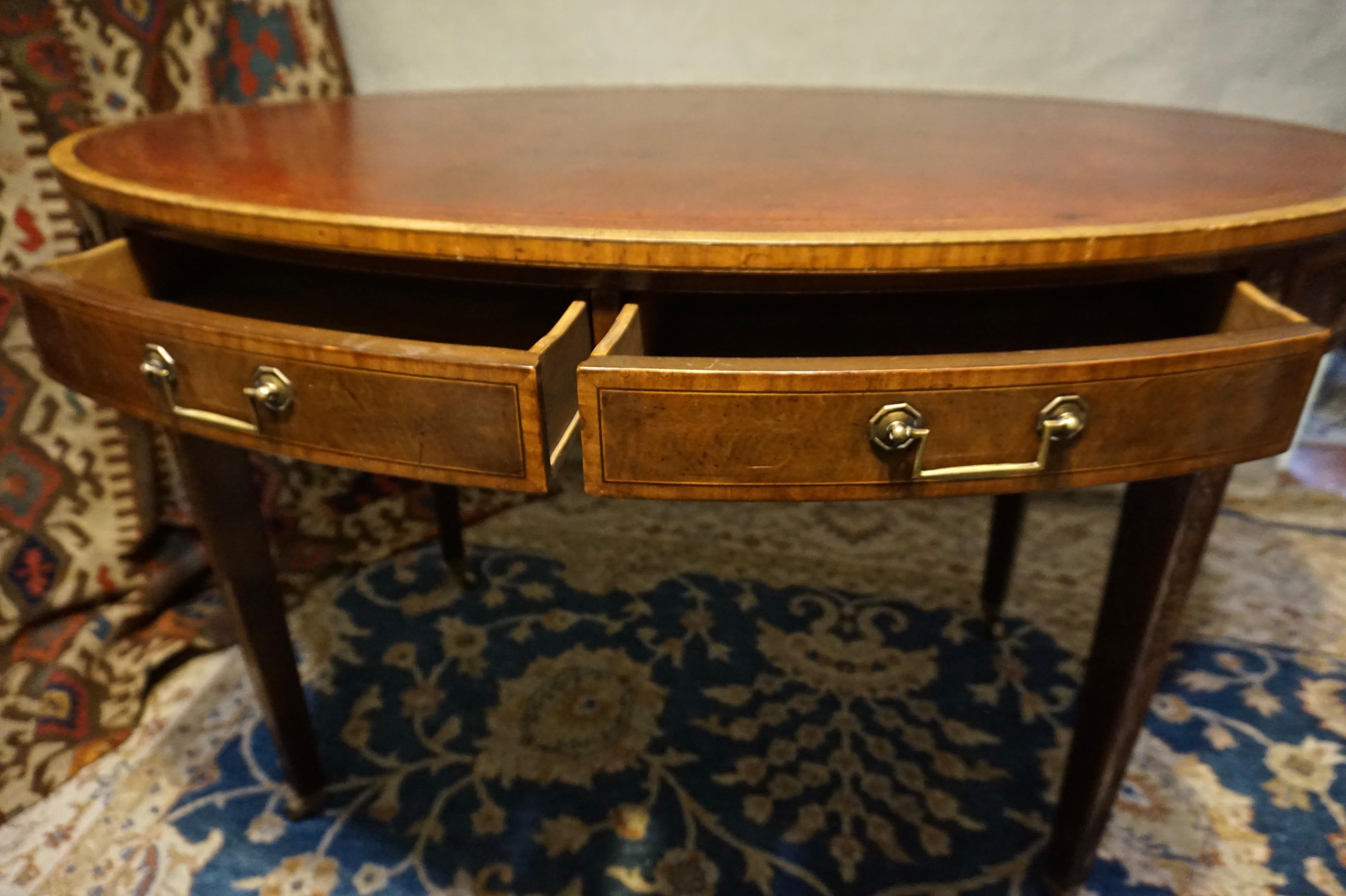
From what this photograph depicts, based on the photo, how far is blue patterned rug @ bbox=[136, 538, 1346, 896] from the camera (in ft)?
2.60

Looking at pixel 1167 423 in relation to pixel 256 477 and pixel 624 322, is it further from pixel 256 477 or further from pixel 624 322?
pixel 256 477

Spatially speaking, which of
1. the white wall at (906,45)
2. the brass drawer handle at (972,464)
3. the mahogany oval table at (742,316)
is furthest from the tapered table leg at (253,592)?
the white wall at (906,45)

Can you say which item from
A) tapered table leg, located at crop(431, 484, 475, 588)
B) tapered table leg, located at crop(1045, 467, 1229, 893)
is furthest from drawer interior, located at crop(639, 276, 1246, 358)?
tapered table leg, located at crop(431, 484, 475, 588)

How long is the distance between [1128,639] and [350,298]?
2.11 ft

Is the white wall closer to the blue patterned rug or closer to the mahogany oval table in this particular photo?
the mahogany oval table

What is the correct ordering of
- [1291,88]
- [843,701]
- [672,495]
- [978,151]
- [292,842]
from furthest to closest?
[1291,88]
[843,701]
[292,842]
[978,151]
[672,495]

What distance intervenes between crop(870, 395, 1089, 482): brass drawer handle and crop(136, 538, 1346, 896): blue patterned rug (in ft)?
1.78

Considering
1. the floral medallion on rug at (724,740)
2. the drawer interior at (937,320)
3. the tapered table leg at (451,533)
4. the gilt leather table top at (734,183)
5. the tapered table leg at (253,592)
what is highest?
the gilt leather table top at (734,183)

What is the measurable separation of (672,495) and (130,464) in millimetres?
936

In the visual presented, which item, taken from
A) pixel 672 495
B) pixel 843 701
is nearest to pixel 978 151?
pixel 672 495

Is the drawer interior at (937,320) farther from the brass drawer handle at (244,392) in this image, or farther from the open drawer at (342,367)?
the brass drawer handle at (244,392)

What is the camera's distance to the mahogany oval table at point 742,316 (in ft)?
1.30

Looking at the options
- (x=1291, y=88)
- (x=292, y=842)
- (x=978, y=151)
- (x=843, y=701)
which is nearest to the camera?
(x=978, y=151)

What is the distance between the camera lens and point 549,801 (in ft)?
2.82
